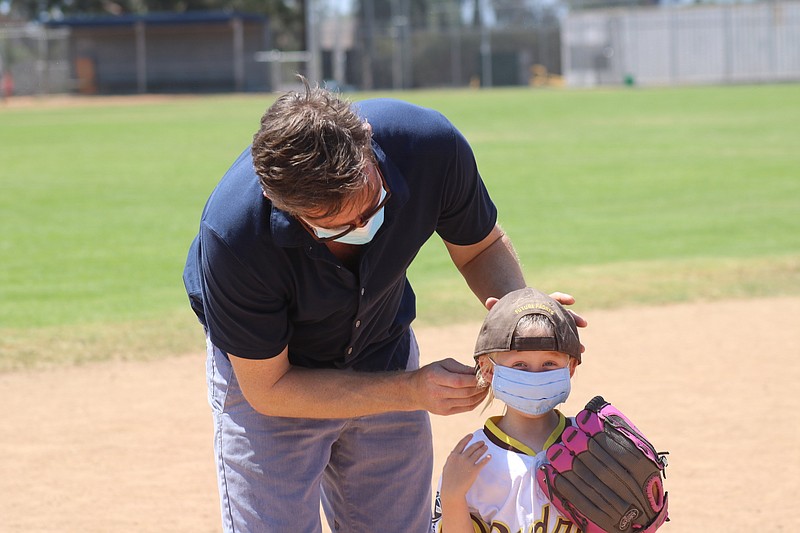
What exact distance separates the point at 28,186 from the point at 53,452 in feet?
43.4

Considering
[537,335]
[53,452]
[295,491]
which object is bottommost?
[53,452]

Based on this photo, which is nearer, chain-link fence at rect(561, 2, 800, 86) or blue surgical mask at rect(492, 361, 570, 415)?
blue surgical mask at rect(492, 361, 570, 415)

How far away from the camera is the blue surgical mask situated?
9.61ft

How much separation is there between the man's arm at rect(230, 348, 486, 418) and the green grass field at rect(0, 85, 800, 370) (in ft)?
16.5

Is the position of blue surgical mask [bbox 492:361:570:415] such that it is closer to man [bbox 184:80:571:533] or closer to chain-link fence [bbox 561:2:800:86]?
man [bbox 184:80:571:533]

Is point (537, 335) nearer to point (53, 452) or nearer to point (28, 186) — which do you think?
point (53, 452)

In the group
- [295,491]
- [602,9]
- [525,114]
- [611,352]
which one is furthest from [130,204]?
[602,9]

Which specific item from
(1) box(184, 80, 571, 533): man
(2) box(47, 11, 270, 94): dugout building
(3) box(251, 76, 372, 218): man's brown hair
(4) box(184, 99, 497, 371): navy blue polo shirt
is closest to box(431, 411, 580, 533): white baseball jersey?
(1) box(184, 80, 571, 533): man

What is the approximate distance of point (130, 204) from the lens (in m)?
16.3

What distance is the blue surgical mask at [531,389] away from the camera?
293cm

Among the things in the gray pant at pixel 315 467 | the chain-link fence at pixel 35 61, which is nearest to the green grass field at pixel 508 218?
the gray pant at pixel 315 467

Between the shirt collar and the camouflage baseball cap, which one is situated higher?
the camouflage baseball cap

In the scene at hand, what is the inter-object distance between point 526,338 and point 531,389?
14 cm

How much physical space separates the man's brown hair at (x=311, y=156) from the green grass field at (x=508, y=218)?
5.67 meters
